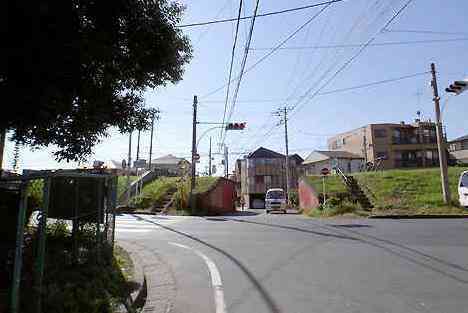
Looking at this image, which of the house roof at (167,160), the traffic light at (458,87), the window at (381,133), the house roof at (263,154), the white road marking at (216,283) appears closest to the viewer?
the white road marking at (216,283)

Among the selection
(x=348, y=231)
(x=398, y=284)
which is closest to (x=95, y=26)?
(x=398, y=284)

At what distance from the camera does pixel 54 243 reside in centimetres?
778

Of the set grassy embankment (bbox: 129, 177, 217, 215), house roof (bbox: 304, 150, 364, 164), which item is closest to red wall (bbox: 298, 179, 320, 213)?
grassy embankment (bbox: 129, 177, 217, 215)

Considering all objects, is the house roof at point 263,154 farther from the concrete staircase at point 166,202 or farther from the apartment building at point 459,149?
the concrete staircase at point 166,202

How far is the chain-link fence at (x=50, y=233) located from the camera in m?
4.57

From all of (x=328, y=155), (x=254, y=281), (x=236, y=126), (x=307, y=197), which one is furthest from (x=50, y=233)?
(x=328, y=155)

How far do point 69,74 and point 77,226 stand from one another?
2.59m

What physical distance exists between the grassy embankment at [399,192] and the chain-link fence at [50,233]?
51.0 feet

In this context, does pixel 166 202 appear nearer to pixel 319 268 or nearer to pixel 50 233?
pixel 50 233

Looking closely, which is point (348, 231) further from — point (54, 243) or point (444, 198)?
point (444, 198)

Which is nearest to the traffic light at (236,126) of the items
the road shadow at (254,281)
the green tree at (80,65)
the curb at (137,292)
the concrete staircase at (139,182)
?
the concrete staircase at (139,182)

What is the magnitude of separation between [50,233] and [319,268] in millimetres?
5202

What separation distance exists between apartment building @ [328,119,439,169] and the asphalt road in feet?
160

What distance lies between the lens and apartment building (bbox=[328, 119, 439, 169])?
196 ft
